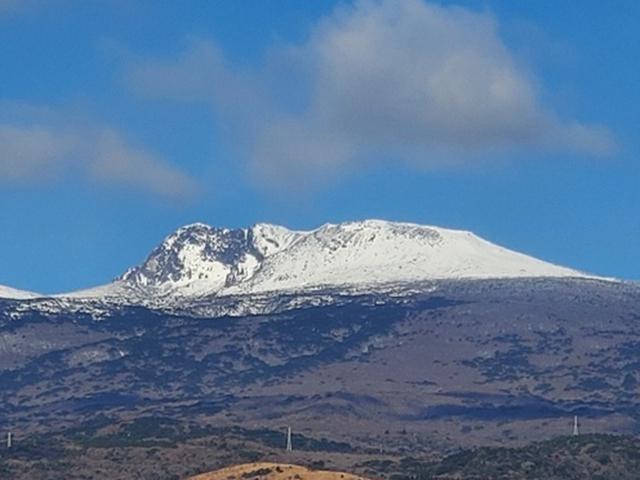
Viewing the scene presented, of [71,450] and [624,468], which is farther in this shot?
[71,450]

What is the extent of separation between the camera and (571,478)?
147 meters

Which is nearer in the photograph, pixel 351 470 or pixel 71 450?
pixel 351 470

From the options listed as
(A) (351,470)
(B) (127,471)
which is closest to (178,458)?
(B) (127,471)

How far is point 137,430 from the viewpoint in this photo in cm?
19912

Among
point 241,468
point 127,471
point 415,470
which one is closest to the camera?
point 241,468

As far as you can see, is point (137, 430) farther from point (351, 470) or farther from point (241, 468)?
point (241, 468)

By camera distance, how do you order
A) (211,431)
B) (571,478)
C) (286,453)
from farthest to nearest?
1. (211,431)
2. (286,453)
3. (571,478)

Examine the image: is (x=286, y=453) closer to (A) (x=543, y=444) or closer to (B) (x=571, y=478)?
(A) (x=543, y=444)

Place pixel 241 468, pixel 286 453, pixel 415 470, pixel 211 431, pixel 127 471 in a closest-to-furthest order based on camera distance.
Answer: pixel 241 468
pixel 415 470
pixel 127 471
pixel 286 453
pixel 211 431

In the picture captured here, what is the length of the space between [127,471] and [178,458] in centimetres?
537

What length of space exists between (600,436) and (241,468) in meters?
41.7

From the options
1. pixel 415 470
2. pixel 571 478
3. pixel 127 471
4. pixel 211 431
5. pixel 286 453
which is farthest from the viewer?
pixel 211 431

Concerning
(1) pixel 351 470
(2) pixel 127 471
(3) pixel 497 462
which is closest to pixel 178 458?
(2) pixel 127 471

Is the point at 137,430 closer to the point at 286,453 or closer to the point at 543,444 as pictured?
the point at 286,453
